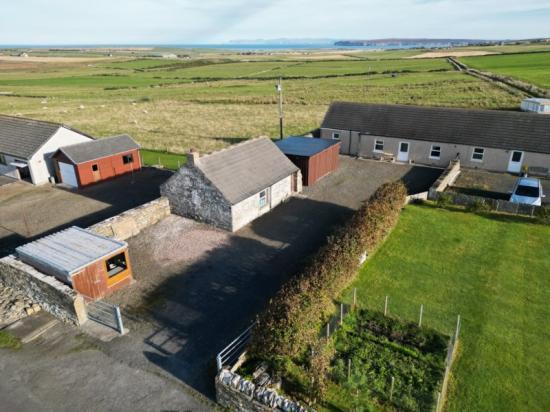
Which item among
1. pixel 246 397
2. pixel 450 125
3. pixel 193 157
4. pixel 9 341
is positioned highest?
pixel 193 157

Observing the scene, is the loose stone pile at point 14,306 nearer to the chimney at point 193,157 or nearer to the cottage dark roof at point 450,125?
the chimney at point 193,157

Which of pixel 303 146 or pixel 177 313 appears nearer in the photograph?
pixel 177 313

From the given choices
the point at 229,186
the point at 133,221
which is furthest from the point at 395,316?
the point at 133,221

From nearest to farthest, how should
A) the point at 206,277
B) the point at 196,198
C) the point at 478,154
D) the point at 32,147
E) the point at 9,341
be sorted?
the point at 9,341 < the point at 206,277 < the point at 196,198 < the point at 32,147 < the point at 478,154

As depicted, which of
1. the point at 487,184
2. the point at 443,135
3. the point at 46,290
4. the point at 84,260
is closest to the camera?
the point at 46,290

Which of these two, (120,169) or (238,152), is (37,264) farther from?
(120,169)

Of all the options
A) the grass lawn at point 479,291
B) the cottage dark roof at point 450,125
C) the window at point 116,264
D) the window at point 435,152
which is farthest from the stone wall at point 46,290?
the window at point 435,152

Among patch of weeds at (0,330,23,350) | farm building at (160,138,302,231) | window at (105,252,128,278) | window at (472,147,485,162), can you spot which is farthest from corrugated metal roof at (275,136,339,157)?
patch of weeds at (0,330,23,350)

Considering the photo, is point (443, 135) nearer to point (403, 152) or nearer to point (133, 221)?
point (403, 152)

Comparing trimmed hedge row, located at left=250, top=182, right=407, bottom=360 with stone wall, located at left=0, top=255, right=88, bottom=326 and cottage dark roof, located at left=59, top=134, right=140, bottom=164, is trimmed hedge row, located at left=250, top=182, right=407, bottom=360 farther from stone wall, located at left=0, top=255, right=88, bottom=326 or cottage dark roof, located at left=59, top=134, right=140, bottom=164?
cottage dark roof, located at left=59, top=134, right=140, bottom=164
